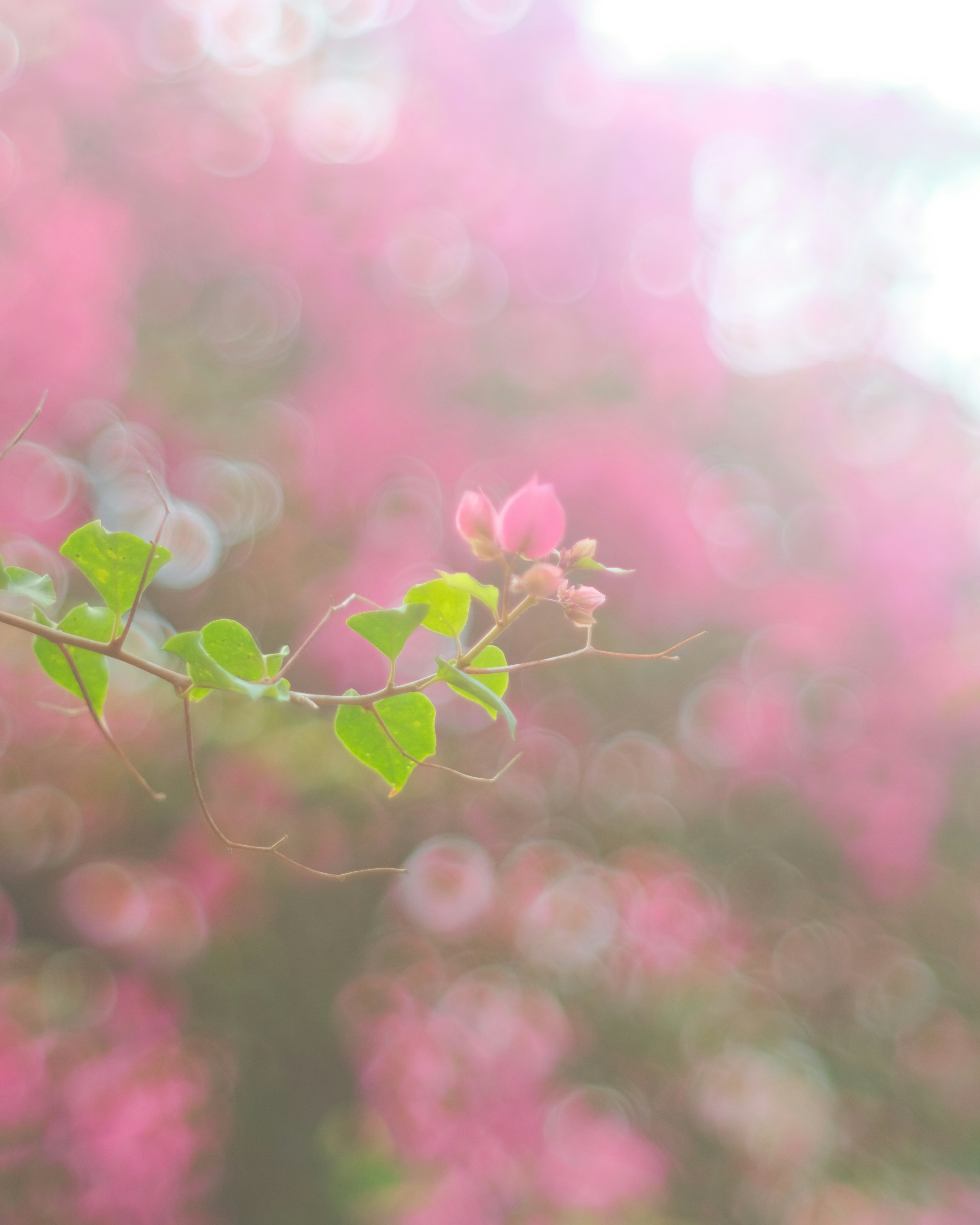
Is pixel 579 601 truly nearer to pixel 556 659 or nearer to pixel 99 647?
pixel 556 659

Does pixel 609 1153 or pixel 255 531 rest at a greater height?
pixel 255 531

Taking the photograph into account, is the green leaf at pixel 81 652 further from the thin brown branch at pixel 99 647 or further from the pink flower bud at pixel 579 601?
the pink flower bud at pixel 579 601

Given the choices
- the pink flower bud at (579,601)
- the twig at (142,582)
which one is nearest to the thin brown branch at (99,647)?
the twig at (142,582)

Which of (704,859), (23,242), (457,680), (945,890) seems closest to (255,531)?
(23,242)

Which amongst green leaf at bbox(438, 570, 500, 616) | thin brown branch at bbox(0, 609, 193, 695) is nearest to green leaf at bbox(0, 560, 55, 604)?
thin brown branch at bbox(0, 609, 193, 695)

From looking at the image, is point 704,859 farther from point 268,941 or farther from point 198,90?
point 198,90

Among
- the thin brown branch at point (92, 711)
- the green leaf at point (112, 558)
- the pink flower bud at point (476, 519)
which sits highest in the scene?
the pink flower bud at point (476, 519)

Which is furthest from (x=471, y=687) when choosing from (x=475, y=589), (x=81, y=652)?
(x=81, y=652)
